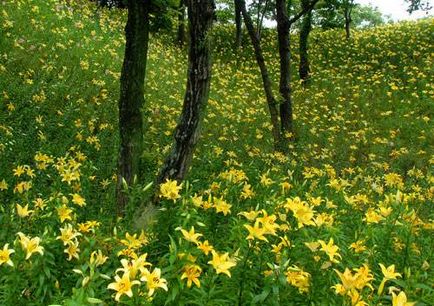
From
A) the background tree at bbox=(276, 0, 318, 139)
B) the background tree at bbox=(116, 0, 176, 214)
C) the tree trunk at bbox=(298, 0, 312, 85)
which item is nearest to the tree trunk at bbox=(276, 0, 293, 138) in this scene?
the background tree at bbox=(276, 0, 318, 139)

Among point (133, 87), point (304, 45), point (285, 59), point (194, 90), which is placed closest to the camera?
point (194, 90)

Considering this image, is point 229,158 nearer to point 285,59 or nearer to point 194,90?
point 285,59

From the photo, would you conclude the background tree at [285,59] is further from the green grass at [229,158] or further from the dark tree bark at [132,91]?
the dark tree bark at [132,91]

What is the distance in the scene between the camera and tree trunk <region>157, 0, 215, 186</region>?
4.60 m

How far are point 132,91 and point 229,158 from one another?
2.96 metres

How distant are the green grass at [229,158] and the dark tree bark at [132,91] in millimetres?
270

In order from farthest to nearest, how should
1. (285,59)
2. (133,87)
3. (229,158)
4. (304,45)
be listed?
1. (304,45)
2. (285,59)
3. (229,158)
4. (133,87)

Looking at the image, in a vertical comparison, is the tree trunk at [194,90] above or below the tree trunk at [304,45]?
below

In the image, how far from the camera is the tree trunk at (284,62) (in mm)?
9742

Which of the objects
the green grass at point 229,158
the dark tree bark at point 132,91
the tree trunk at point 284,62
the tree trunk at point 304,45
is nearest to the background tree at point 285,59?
the tree trunk at point 284,62

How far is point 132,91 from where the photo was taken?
230 inches

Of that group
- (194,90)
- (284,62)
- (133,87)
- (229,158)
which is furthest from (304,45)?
(194,90)

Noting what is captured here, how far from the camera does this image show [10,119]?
7645 millimetres

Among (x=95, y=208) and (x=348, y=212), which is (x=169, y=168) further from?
(x=348, y=212)
